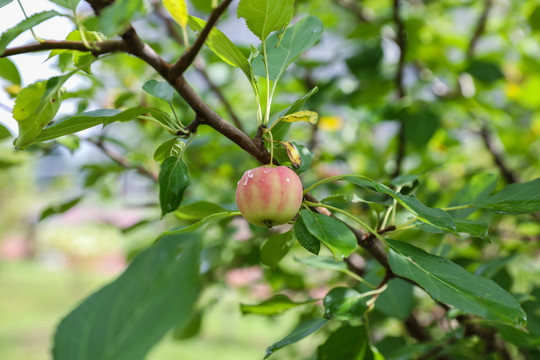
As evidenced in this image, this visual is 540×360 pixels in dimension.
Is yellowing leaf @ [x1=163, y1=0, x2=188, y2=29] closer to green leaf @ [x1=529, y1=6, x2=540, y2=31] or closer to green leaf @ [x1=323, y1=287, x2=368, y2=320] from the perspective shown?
green leaf @ [x1=323, y1=287, x2=368, y2=320]

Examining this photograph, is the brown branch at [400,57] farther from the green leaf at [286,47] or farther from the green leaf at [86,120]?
the green leaf at [86,120]

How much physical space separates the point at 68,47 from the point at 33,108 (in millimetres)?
54

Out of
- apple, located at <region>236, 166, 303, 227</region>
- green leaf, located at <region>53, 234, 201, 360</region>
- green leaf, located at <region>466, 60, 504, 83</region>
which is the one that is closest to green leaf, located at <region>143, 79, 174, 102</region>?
apple, located at <region>236, 166, 303, 227</region>

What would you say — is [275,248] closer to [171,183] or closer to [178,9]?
[171,183]

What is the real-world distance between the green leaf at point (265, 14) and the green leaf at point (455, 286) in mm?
227

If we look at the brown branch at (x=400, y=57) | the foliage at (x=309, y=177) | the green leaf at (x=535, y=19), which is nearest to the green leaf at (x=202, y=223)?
the foliage at (x=309, y=177)

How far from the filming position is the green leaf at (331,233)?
1.13ft

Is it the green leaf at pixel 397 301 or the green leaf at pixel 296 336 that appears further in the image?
the green leaf at pixel 397 301

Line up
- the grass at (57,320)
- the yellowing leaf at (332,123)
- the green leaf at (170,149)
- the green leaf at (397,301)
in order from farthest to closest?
1. the grass at (57,320)
2. the yellowing leaf at (332,123)
3. the green leaf at (397,301)
4. the green leaf at (170,149)

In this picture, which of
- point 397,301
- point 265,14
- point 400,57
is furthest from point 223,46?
point 400,57

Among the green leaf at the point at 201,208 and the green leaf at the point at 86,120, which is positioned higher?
the green leaf at the point at 86,120

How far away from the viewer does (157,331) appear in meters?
0.20

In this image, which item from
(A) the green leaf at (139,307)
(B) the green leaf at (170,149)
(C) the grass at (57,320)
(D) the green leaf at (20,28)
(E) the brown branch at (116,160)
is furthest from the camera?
(C) the grass at (57,320)

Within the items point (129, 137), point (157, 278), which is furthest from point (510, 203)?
point (129, 137)
